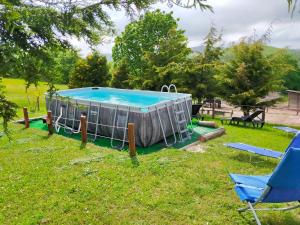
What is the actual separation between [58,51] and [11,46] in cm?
57

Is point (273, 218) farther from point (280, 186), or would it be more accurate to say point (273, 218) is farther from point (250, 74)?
point (250, 74)

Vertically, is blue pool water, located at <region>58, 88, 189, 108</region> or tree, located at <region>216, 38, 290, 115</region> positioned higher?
tree, located at <region>216, 38, 290, 115</region>

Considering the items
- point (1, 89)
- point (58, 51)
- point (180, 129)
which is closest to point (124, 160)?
point (180, 129)

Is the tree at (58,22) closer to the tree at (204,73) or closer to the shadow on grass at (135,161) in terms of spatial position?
the shadow on grass at (135,161)

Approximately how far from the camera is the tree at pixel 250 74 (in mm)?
17469

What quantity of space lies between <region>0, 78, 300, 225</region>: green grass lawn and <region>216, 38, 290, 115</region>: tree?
8456mm

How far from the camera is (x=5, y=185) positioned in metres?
6.95

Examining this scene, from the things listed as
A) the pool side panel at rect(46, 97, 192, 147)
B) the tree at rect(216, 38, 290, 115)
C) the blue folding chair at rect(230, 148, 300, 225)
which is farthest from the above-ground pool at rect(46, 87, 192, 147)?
the blue folding chair at rect(230, 148, 300, 225)

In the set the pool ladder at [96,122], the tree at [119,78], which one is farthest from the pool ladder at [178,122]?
the tree at [119,78]

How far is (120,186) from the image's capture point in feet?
22.0

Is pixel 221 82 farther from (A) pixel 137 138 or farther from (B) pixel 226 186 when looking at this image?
(B) pixel 226 186

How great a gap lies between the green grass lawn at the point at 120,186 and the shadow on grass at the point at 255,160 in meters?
0.03

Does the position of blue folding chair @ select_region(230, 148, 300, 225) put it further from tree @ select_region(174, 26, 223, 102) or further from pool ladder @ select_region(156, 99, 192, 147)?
tree @ select_region(174, 26, 223, 102)

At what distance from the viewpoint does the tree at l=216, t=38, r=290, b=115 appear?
17469 millimetres
